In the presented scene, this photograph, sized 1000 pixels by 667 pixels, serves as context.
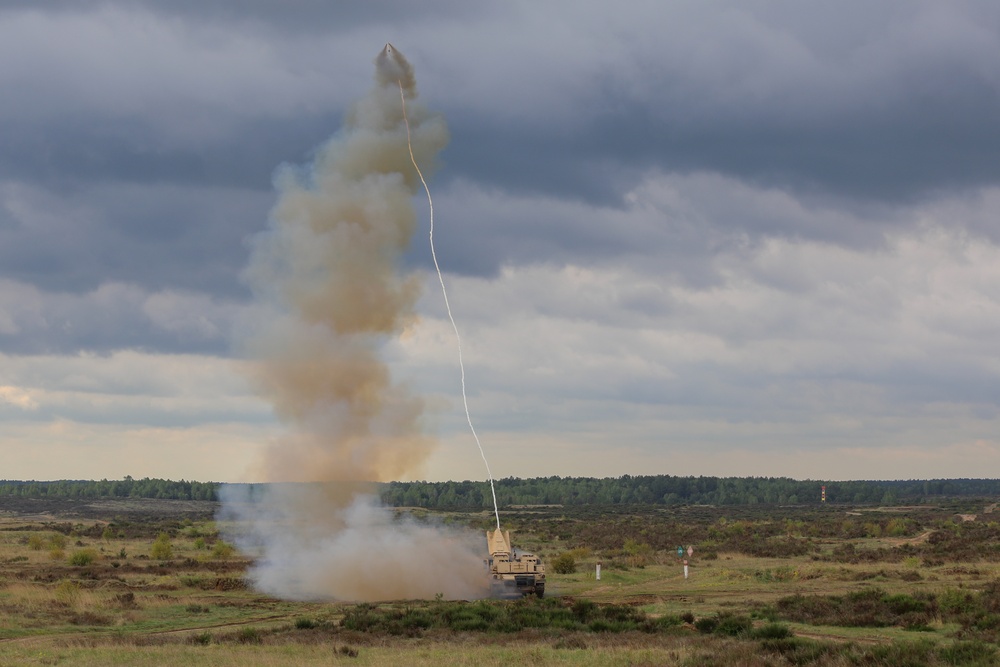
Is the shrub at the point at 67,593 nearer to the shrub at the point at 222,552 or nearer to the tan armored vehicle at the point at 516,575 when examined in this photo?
the tan armored vehicle at the point at 516,575

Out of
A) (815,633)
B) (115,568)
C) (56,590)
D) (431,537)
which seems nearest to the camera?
(815,633)

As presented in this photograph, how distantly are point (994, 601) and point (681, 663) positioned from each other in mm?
16262

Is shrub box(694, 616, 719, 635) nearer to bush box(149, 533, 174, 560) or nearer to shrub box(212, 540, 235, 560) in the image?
shrub box(212, 540, 235, 560)

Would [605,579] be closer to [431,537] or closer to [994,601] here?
[431,537]

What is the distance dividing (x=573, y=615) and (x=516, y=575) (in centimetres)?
927

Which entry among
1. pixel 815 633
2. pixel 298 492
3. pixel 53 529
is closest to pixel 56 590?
pixel 298 492

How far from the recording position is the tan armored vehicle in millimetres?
46375

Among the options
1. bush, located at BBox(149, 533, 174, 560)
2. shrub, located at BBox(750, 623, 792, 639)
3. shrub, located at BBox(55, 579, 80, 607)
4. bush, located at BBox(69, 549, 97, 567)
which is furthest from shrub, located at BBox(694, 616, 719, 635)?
bush, located at BBox(149, 533, 174, 560)

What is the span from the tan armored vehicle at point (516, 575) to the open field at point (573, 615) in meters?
1.30

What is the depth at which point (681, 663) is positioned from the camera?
25547 mm

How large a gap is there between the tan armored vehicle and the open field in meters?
1.30

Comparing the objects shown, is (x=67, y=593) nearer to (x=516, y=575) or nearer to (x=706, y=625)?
(x=516, y=575)

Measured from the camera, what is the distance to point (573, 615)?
123 feet

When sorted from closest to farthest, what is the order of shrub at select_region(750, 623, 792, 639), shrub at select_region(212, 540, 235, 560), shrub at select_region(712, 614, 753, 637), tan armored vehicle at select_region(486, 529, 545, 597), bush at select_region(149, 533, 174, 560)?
shrub at select_region(750, 623, 792, 639), shrub at select_region(712, 614, 753, 637), tan armored vehicle at select_region(486, 529, 545, 597), bush at select_region(149, 533, 174, 560), shrub at select_region(212, 540, 235, 560)
